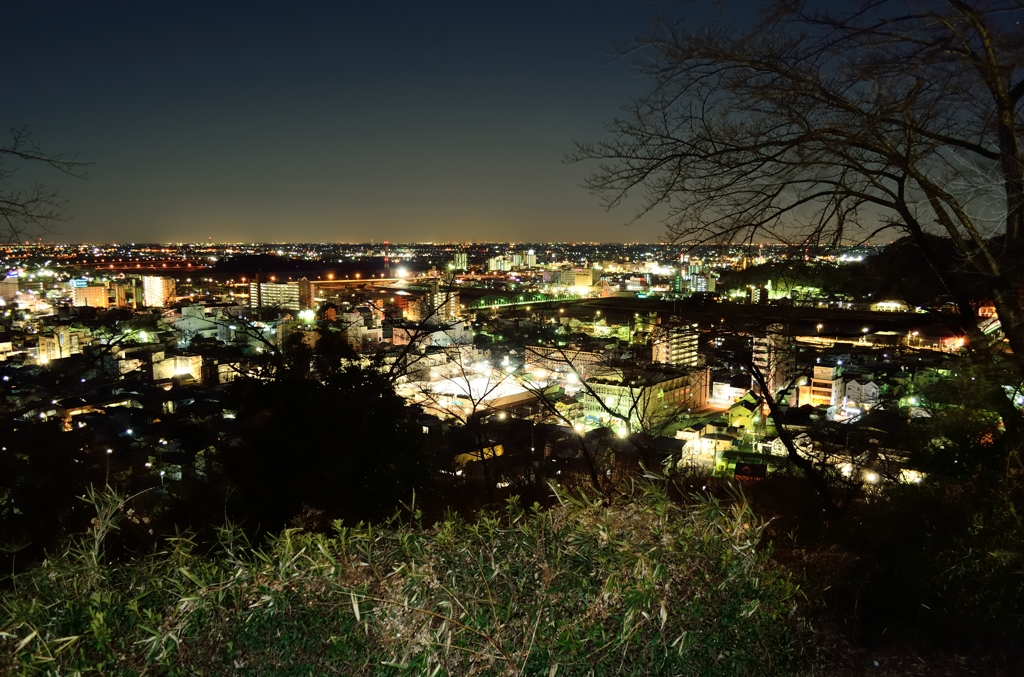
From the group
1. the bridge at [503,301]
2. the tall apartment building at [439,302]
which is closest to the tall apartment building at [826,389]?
the bridge at [503,301]

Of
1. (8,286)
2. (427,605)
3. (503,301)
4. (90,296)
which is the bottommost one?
(427,605)

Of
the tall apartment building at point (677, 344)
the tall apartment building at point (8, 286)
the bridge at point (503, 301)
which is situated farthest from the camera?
the bridge at point (503, 301)

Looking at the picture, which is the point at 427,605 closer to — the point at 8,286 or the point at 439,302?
the point at 439,302

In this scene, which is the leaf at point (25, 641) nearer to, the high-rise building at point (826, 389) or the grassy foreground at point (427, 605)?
the grassy foreground at point (427, 605)

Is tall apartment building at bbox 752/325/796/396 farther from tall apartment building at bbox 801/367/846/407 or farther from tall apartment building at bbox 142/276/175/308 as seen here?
tall apartment building at bbox 142/276/175/308

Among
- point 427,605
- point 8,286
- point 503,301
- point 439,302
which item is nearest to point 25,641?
point 427,605

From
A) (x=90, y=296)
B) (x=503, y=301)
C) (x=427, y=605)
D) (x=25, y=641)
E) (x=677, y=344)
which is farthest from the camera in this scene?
(x=90, y=296)

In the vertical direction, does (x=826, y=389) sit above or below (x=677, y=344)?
below
